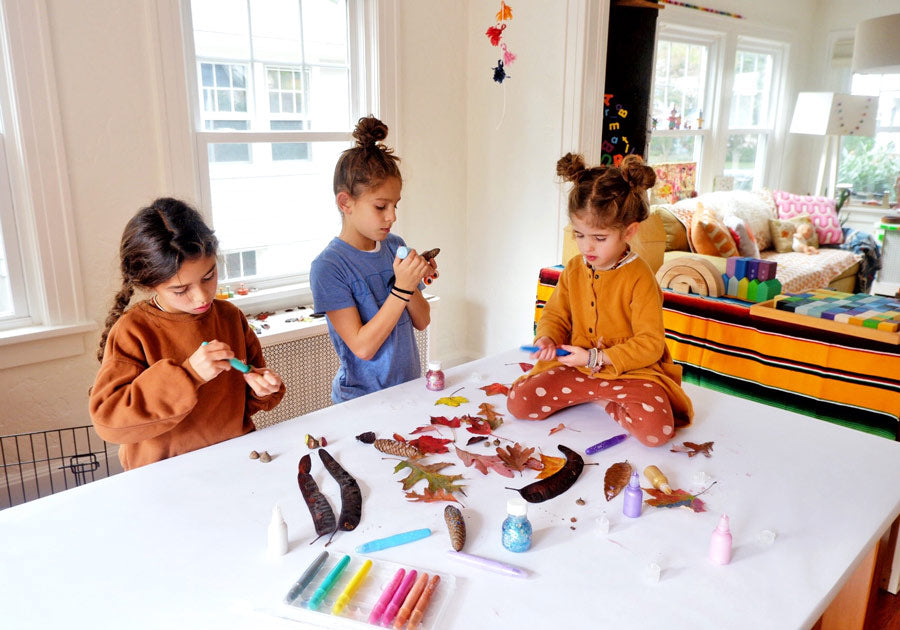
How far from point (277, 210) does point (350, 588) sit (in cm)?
240

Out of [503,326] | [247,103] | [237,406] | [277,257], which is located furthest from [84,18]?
[503,326]

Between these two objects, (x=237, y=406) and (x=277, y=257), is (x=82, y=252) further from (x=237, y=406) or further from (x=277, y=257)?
(x=237, y=406)

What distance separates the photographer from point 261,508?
1.18m

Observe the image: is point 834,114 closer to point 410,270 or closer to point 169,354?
point 410,270

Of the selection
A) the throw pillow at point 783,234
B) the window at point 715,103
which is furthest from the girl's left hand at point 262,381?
the throw pillow at point 783,234

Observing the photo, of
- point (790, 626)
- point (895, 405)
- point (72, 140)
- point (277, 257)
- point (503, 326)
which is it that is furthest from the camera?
point (503, 326)

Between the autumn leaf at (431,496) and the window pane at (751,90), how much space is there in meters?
5.28

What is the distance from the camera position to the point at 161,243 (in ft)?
4.29

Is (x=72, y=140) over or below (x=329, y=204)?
over

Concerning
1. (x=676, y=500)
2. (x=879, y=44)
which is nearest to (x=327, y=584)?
(x=676, y=500)

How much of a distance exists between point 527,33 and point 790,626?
3046 mm

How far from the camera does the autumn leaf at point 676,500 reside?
3.94ft

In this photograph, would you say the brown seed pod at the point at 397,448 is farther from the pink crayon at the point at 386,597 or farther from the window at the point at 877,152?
the window at the point at 877,152

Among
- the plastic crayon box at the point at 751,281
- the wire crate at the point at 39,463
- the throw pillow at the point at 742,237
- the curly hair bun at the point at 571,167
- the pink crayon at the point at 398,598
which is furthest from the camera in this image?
the throw pillow at the point at 742,237
